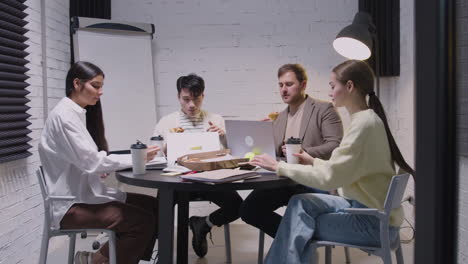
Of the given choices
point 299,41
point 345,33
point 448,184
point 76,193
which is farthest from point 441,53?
point 299,41

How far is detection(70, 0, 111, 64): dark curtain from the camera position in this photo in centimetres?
389

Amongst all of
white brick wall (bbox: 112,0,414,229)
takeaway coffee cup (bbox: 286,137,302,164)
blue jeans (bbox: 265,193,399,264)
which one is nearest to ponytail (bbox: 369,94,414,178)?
blue jeans (bbox: 265,193,399,264)

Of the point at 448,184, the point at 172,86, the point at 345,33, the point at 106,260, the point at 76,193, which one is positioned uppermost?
the point at 345,33

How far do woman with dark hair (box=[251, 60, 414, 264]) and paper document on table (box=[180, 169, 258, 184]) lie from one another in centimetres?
12

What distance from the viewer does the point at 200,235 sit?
313 cm

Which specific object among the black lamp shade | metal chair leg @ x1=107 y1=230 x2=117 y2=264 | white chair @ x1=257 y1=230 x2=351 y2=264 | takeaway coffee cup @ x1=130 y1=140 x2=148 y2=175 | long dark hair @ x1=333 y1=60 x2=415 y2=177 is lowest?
white chair @ x1=257 y1=230 x2=351 y2=264

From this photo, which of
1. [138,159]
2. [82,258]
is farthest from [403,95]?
[82,258]

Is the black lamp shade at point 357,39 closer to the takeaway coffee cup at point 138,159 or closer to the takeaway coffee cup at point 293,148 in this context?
the takeaway coffee cup at point 293,148

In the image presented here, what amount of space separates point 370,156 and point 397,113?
200 cm

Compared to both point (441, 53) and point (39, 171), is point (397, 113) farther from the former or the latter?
point (441, 53)

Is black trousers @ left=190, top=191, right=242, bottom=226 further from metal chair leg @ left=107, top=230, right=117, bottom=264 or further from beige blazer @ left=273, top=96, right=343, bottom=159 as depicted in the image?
metal chair leg @ left=107, top=230, right=117, bottom=264

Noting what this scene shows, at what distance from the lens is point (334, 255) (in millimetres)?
3225

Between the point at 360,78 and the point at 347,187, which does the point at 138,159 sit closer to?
the point at 347,187

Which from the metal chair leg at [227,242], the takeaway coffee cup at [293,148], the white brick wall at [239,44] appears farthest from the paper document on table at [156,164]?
the white brick wall at [239,44]
